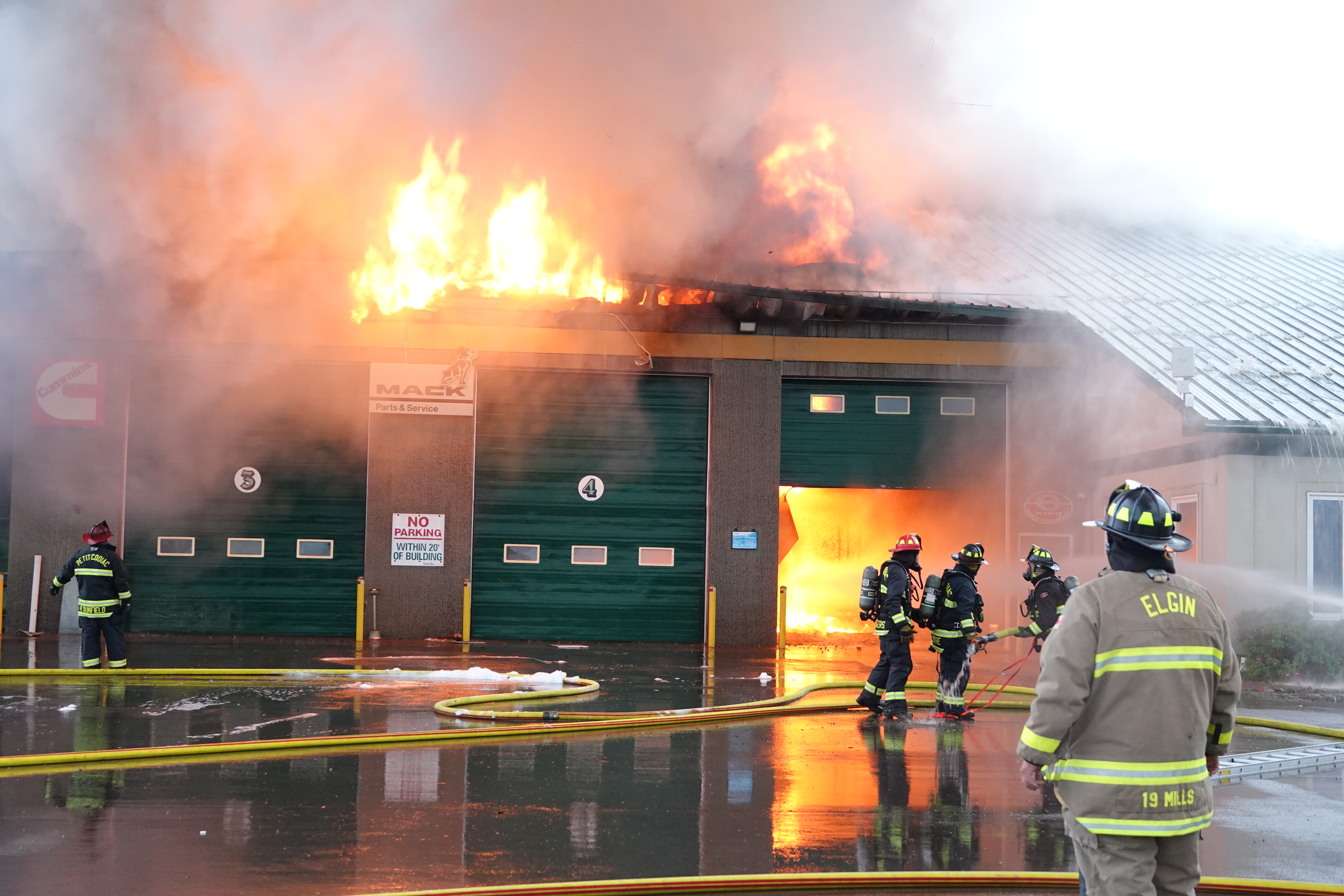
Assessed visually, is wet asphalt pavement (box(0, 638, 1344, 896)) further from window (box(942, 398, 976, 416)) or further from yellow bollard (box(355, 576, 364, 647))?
window (box(942, 398, 976, 416))

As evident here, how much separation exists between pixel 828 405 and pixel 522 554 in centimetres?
579

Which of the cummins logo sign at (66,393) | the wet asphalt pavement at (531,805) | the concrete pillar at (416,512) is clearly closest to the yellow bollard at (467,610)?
the concrete pillar at (416,512)

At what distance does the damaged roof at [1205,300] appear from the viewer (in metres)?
14.2

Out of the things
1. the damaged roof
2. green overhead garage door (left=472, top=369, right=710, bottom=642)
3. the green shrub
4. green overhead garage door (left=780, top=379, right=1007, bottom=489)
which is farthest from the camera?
green overhead garage door (left=780, top=379, right=1007, bottom=489)

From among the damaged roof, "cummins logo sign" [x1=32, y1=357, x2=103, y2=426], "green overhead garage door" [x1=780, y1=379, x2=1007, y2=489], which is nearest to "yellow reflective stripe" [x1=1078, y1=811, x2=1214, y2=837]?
the damaged roof

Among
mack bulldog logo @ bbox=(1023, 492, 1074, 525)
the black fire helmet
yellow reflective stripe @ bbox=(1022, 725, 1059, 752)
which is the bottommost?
yellow reflective stripe @ bbox=(1022, 725, 1059, 752)

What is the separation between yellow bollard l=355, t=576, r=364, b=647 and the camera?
16.4m

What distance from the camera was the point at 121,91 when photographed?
12.1 metres

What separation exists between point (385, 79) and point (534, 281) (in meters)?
3.75

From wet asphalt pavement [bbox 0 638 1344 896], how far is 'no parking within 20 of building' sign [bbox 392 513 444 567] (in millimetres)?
6416

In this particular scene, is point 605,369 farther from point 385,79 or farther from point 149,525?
point 149,525


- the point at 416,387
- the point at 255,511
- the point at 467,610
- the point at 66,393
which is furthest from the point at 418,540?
the point at 66,393

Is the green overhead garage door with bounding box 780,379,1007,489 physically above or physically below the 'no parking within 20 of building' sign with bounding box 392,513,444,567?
above

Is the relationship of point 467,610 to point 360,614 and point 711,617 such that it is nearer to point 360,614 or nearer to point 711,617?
point 360,614
